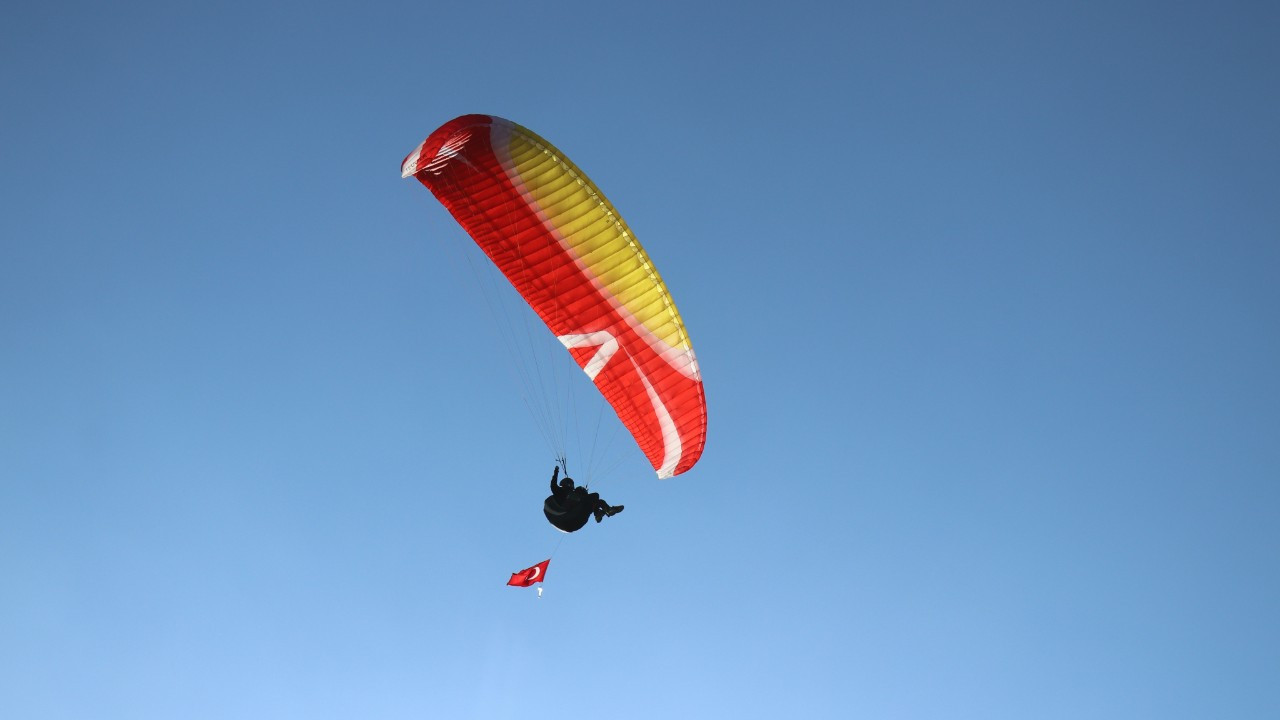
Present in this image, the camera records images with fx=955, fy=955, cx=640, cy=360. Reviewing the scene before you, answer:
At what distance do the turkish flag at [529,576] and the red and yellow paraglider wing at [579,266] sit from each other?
282 centimetres

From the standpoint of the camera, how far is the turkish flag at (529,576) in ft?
57.7

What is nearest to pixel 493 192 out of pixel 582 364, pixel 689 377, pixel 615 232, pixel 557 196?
pixel 557 196

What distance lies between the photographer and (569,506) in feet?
54.9

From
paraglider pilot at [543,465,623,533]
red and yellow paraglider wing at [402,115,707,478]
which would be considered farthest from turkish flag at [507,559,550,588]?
red and yellow paraglider wing at [402,115,707,478]

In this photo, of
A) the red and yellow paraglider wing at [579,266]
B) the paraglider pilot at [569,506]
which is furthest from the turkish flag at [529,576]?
the red and yellow paraglider wing at [579,266]

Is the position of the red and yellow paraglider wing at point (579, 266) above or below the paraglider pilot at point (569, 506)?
above

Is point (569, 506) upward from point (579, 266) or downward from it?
downward

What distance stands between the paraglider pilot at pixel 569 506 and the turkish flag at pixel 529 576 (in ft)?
4.35

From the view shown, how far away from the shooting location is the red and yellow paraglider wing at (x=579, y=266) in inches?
634

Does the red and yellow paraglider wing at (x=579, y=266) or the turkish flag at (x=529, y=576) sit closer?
the red and yellow paraglider wing at (x=579, y=266)

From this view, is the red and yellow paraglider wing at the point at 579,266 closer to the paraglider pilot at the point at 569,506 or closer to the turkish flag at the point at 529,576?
the paraglider pilot at the point at 569,506

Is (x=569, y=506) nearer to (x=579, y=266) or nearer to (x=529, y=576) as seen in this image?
(x=529, y=576)

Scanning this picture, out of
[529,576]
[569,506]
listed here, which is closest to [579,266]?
[569,506]

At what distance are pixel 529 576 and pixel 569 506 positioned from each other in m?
1.93
